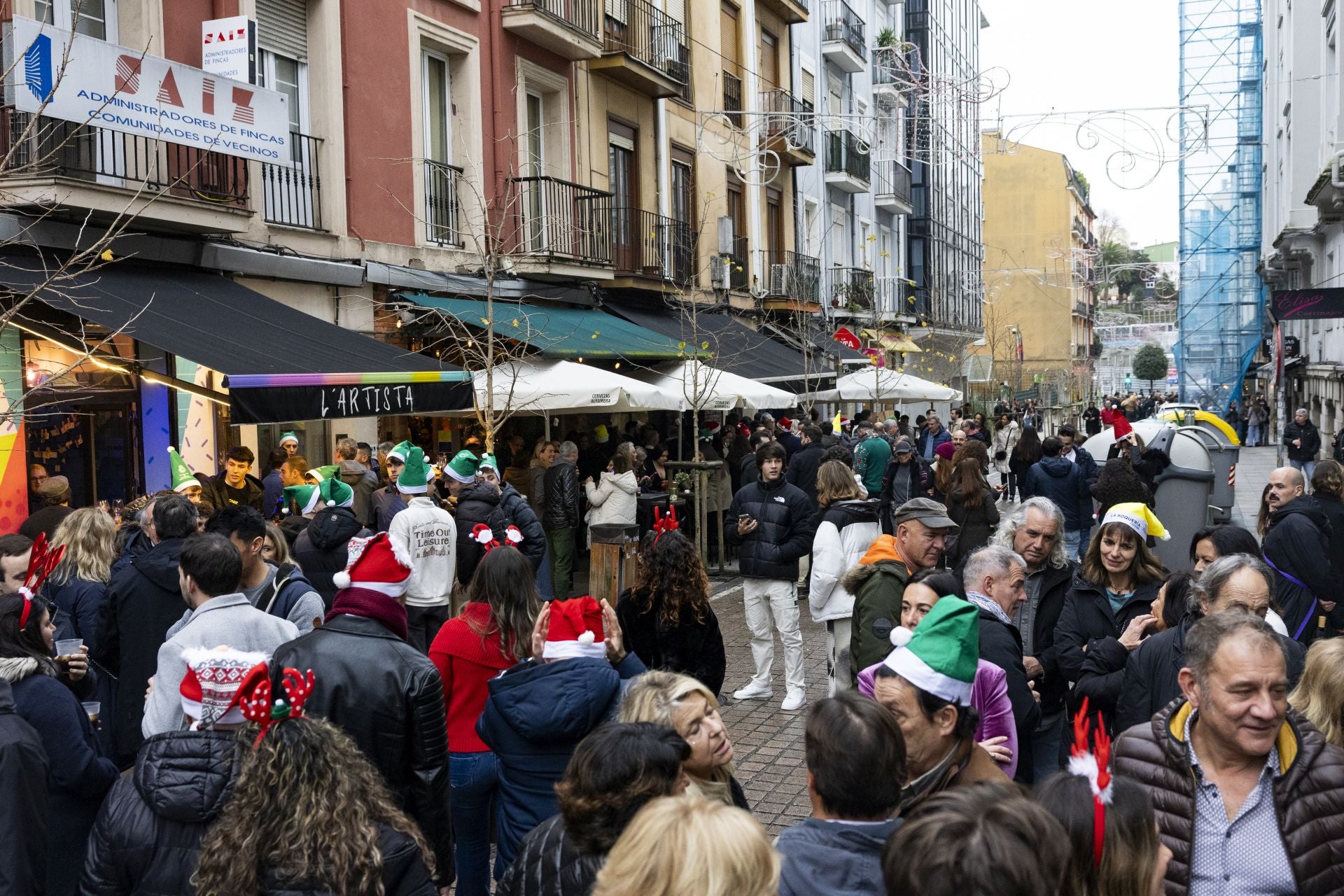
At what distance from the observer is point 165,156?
1091 cm

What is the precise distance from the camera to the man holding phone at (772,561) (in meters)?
8.65

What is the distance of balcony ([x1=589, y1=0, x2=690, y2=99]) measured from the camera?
19344mm

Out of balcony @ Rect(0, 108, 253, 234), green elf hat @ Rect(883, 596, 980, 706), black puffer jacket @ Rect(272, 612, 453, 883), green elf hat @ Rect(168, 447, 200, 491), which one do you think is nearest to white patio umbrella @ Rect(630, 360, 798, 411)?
balcony @ Rect(0, 108, 253, 234)

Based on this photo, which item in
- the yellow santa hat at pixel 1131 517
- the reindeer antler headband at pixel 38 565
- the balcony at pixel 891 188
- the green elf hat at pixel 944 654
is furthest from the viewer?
the balcony at pixel 891 188

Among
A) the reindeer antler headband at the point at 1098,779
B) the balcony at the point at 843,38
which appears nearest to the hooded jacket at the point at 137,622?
the reindeer antler headband at the point at 1098,779

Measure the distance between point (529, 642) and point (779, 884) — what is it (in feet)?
7.48

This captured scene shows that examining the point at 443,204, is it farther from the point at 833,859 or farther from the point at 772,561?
the point at 833,859

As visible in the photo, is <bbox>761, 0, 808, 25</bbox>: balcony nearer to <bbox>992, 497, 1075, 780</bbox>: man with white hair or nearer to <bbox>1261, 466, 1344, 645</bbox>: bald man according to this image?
<bbox>1261, 466, 1344, 645</bbox>: bald man

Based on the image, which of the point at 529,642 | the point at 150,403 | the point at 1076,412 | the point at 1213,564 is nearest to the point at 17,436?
the point at 150,403

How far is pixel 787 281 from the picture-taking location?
27.5m

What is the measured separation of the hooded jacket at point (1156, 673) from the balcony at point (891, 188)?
32.3 meters

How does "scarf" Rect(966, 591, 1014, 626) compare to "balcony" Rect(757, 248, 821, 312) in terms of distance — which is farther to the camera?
"balcony" Rect(757, 248, 821, 312)

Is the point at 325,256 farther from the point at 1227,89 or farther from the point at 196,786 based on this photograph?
the point at 1227,89

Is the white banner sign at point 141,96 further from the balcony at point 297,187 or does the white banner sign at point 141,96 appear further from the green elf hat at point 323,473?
the green elf hat at point 323,473
